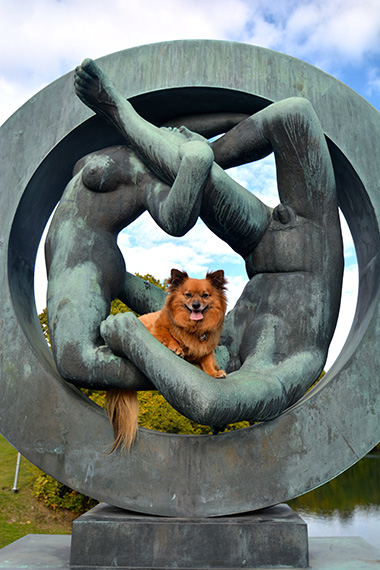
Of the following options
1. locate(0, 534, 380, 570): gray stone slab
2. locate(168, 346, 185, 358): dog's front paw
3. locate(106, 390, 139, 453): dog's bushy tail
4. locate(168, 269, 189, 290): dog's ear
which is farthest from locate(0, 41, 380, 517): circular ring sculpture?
locate(168, 269, 189, 290): dog's ear

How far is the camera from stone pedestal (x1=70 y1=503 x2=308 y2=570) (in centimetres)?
374

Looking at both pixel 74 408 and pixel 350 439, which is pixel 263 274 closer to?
pixel 350 439

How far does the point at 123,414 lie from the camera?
418 centimetres

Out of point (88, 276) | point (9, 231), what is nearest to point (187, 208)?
point (88, 276)

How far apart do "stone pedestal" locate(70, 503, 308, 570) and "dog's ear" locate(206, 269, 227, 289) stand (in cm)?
175

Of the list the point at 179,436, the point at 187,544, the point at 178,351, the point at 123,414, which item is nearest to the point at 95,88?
the point at 178,351

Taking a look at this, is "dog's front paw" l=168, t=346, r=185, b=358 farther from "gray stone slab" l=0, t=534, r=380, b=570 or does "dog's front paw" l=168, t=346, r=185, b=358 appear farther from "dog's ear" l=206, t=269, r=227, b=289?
"gray stone slab" l=0, t=534, r=380, b=570

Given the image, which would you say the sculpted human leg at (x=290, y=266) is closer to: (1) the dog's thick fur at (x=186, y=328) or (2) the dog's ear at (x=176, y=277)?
(1) the dog's thick fur at (x=186, y=328)

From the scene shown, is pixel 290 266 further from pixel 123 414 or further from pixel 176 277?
pixel 123 414

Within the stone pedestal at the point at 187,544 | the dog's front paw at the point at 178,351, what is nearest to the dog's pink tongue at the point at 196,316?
the dog's front paw at the point at 178,351

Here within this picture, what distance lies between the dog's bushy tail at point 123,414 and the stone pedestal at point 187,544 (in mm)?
585

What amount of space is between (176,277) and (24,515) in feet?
42.4

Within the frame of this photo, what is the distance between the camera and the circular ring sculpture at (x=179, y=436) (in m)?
4.13

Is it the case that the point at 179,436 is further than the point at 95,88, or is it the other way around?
the point at 179,436
